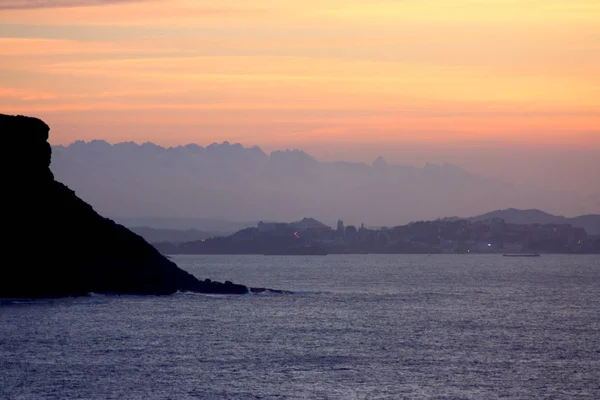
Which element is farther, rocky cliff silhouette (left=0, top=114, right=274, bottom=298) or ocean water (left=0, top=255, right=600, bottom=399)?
rocky cliff silhouette (left=0, top=114, right=274, bottom=298)

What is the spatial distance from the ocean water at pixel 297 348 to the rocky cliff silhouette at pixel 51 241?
4.01 meters

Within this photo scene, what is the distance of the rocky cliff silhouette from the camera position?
114 metres

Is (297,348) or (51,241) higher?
(51,241)

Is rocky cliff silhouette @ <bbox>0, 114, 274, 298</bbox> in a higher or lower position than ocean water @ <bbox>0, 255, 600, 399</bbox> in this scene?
higher

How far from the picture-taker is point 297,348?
7481cm

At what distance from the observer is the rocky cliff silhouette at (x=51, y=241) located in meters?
114

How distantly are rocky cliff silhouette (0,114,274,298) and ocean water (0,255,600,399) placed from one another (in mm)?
4014

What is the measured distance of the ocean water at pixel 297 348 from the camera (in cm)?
5775

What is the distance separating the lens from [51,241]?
11688 cm

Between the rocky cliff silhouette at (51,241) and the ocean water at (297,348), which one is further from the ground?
the rocky cliff silhouette at (51,241)

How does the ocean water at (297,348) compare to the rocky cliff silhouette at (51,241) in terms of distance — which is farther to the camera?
the rocky cliff silhouette at (51,241)

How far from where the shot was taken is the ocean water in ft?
189

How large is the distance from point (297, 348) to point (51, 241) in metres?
50.5

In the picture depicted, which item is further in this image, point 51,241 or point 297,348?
point 51,241
